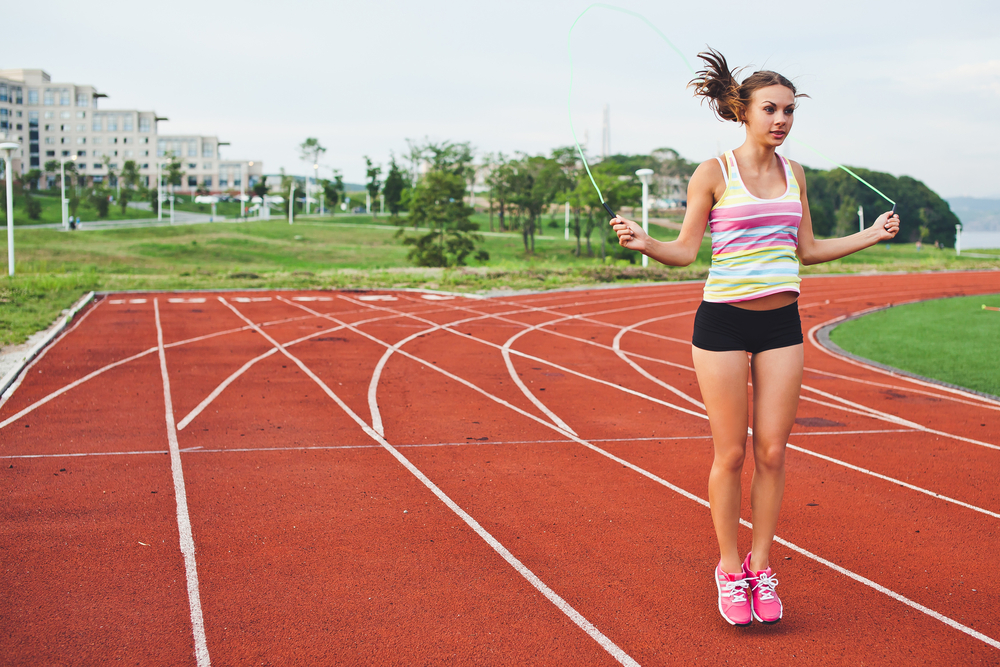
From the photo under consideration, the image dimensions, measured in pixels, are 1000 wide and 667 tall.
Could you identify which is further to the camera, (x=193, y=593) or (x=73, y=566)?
(x=73, y=566)

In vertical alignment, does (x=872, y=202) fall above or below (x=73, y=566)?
above

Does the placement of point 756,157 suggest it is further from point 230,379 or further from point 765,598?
point 230,379

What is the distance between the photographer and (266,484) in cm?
516

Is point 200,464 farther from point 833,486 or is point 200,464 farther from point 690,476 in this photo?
point 833,486

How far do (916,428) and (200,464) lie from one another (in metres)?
6.05

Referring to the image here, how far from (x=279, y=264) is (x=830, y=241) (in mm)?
39634

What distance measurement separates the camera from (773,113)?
9.86ft

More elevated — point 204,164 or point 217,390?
point 204,164

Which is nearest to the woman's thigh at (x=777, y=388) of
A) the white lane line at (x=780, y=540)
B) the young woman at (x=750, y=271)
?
the young woman at (x=750, y=271)

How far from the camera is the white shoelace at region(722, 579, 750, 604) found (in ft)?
10.5

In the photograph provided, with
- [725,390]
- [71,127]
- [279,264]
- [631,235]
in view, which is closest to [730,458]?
[725,390]

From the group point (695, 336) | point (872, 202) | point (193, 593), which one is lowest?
point (193, 593)

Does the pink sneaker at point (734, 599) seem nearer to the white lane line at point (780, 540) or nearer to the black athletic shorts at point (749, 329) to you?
the white lane line at point (780, 540)


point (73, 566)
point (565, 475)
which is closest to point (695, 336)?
point (565, 475)
